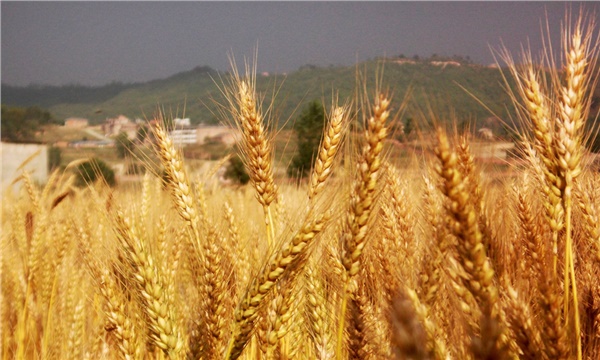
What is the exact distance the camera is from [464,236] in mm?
948

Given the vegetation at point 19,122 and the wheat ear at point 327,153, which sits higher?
the wheat ear at point 327,153

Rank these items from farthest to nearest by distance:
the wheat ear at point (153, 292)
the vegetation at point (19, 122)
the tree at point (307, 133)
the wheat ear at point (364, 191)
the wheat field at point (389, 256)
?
the vegetation at point (19, 122)
the tree at point (307, 133)
the wheat ear at point (153, 292)
the wheat ear at point (364, 191)
the wheat field at point (389, 256)

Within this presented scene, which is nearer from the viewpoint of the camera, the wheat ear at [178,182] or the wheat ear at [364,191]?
the wheat ear at [364,191]

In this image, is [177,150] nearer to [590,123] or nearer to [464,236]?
[464,236]

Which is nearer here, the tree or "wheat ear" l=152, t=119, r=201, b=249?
"wheat ear" l=152, t=119, r=201, b=249

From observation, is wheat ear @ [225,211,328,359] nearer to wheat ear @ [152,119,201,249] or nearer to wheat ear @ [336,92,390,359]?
wheat ear @ [336,92,390,359]

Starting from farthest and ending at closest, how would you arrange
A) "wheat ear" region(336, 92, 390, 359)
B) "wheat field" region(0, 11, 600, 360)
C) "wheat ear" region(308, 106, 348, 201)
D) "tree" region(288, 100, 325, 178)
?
"tree" region(288, 100, 325, 178) → "wheat ear" region(308, 106, 348, 201) → "wheat ear" region(336, 92, 390, 359) → "wheat field" region(0, 11, 600, 360)

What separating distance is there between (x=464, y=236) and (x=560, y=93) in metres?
0.67

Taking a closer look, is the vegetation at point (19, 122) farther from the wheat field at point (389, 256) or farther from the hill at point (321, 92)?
the wheat field at point (389, 256)

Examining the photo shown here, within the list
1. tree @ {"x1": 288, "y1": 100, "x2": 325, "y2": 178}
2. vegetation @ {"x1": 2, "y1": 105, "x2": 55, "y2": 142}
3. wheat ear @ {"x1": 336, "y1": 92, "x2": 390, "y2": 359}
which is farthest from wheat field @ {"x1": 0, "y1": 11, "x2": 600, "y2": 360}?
vegetation @ {"x1": 2, "y1": 105, "x2": 55, "y2": 142}

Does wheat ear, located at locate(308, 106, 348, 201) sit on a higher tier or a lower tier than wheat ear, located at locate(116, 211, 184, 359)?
higher

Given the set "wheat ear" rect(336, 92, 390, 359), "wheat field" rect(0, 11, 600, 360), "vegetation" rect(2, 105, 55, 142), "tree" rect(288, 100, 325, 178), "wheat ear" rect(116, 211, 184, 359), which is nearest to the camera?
"wheat field" rect(0, 11, 600, 360)

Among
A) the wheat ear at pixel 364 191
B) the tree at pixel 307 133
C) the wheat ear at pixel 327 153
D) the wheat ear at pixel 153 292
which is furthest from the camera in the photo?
the tree at pixel 307 133

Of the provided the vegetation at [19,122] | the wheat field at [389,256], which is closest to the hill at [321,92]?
the wheat field at [389,256]
